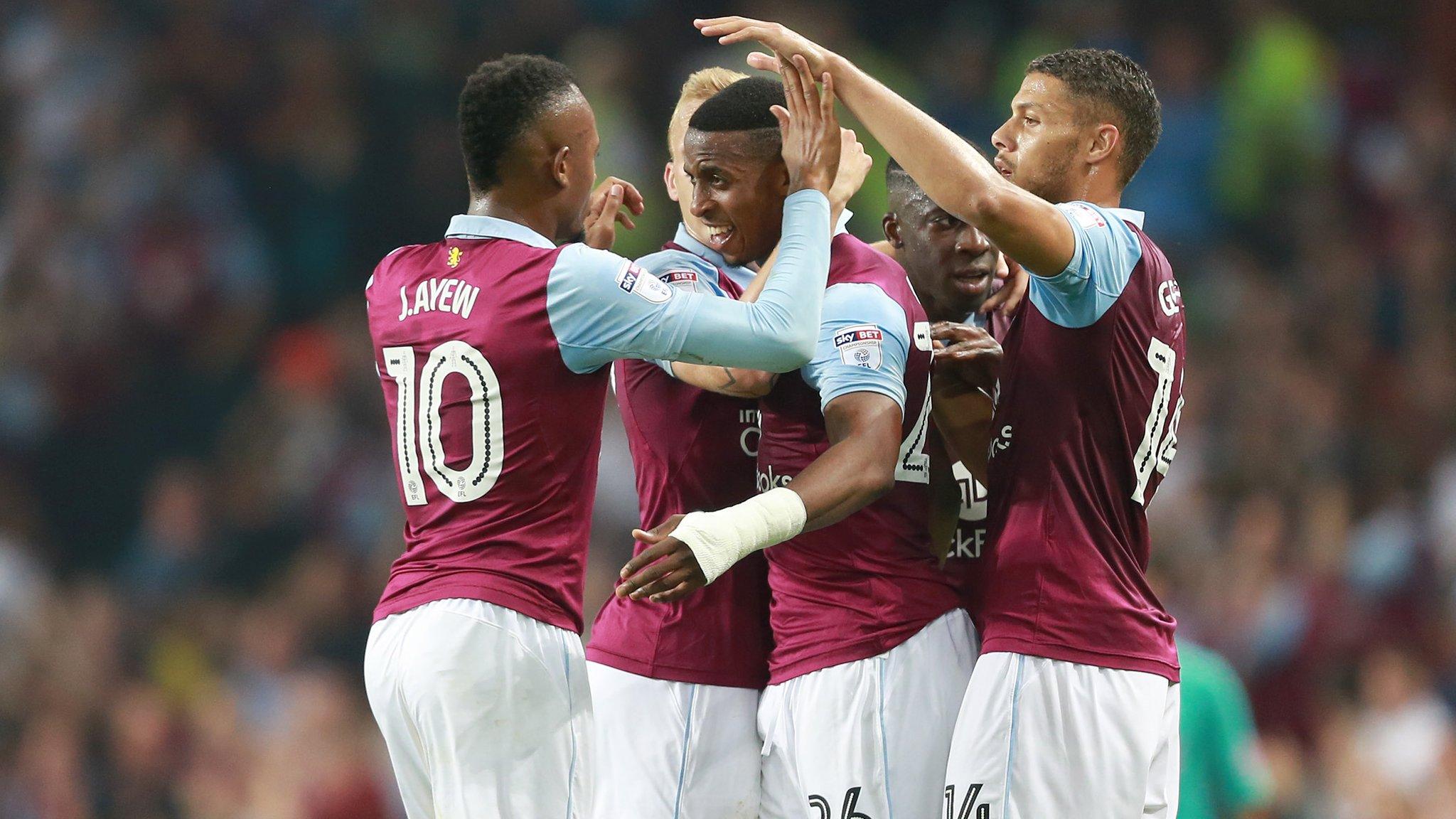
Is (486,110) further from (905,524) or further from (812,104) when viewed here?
(905,524)

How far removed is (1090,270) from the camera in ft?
13.2

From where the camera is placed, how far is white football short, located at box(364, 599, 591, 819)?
12.9 ft

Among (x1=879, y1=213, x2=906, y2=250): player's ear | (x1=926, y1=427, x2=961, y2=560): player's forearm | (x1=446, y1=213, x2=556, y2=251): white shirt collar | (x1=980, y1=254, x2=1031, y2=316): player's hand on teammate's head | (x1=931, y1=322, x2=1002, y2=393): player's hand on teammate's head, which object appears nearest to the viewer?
(x1=446, y1=213, x2=556, y2=251): white shirt collar

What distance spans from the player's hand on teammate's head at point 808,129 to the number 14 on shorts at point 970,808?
1568mm

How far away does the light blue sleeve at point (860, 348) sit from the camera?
4.23m

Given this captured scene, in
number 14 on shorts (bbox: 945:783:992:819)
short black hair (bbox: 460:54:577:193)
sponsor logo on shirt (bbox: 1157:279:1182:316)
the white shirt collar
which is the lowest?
number 14 on shorts (bbox: 945:783:992:819)

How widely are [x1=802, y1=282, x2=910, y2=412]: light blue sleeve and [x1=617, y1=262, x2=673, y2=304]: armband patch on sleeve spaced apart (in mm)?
453

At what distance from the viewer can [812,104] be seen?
4262 mm

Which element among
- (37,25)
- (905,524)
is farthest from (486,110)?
(37,25)

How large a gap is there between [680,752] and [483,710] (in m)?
0.85

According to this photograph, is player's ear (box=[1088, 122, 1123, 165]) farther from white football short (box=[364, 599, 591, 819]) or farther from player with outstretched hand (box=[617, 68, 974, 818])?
white football short (box=[364, 599, 591, 819])

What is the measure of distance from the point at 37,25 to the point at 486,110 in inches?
362

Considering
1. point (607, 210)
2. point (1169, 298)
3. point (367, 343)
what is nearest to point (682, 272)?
point (607, 210)

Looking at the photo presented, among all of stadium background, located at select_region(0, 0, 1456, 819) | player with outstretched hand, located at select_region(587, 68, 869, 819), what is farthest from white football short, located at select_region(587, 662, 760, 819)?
stadium background, located at select_region(0, 0, 1456, 819)
